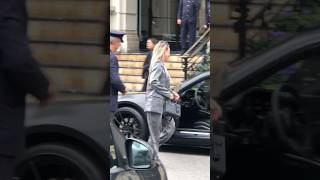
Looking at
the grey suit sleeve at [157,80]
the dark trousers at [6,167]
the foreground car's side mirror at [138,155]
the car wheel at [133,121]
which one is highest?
the dark trousers at [6,167]

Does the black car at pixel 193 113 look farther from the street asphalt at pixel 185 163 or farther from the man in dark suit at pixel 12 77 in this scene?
the man in dark suit at pixel 12 77

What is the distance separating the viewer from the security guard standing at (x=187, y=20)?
990cm

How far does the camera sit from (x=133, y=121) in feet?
21.0

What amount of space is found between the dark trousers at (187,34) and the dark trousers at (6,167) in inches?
315

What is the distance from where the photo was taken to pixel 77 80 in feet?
8.65

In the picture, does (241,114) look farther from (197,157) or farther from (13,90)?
(197,157)

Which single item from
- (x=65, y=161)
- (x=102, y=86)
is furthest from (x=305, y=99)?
(x=65, y=161)

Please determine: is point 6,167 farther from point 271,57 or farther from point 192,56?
point 192,56

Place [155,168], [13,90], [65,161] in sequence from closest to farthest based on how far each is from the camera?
[13,90] < [65,161] < [155,168]

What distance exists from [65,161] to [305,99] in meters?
1.04

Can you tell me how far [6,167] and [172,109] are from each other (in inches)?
183

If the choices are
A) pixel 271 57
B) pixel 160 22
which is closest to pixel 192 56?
pixel 160 22

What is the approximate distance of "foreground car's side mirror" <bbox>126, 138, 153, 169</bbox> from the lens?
385 centimetres

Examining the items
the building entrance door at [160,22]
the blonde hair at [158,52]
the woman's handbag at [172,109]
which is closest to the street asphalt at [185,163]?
the woman's handbag at [172,109]
